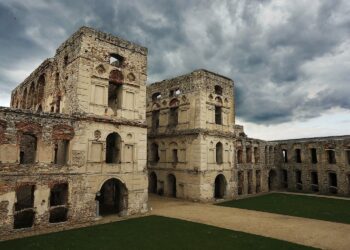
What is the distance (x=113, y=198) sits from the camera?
85.4 ft

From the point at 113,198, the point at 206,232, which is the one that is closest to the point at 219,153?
the point at 113,198

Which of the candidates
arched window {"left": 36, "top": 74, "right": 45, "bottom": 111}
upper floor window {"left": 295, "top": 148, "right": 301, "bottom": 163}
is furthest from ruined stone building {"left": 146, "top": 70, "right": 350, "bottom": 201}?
arched window {"left": 36, "top": 74, "right": 45, "bottom": 111}

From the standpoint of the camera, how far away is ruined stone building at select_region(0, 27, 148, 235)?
1577cm

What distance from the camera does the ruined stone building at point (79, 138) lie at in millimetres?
15773

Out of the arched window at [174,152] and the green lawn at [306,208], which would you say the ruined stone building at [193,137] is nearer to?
the arched window at [174,152]

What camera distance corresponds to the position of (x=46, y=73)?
24.5 metres

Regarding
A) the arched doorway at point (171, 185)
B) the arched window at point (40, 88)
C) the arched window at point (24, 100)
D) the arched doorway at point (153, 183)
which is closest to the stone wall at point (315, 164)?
the arched doorway at point (171, 185)

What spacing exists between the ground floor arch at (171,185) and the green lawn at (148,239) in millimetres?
13336

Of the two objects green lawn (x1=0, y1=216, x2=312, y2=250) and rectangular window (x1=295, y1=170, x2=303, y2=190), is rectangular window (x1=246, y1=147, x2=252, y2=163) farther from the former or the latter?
green lawn (x1=0, y1=216, x2=312, y2=250)

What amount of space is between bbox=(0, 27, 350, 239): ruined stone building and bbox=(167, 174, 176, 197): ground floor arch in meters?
0.13

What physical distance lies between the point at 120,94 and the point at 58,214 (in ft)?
31.8

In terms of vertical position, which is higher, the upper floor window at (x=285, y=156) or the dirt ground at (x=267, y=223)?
the upper floor window at (x=285, y=156)

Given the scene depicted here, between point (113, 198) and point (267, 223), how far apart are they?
14.2 metres

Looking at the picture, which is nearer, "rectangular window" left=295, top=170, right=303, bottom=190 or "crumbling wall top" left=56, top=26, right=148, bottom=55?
"crumbling wall top" left=56, top=26, right=148, bottom=55
